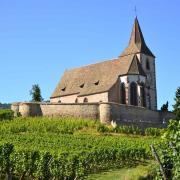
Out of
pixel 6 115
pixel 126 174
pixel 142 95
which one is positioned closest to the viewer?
pixel 126 174

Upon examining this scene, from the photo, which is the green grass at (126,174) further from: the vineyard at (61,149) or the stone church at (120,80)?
the stone church at (120,80)

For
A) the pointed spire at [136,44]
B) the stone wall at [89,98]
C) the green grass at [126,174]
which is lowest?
the green grass at [126,174]

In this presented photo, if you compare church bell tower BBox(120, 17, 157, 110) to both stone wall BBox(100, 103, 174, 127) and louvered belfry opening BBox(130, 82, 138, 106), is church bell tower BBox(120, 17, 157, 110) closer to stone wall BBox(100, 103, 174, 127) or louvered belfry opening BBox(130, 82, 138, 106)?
louvered belfry opening BBox(130, 82, 138, 106)

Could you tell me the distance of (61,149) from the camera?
35.6 metres

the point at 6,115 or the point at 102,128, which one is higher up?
the point at 6,115

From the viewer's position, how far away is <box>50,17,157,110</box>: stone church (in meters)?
60.5

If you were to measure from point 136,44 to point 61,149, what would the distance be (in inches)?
1324

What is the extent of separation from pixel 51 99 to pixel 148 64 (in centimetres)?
1464

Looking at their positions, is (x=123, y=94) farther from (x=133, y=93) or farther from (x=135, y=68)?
(x=135, y=68)

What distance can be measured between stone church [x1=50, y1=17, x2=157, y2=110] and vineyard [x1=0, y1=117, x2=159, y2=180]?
8.79m

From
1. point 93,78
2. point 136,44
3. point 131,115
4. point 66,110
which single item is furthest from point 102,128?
point 136,44

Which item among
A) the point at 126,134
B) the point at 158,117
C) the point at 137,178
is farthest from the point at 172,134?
the point at 158,117

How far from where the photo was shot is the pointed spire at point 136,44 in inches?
2569

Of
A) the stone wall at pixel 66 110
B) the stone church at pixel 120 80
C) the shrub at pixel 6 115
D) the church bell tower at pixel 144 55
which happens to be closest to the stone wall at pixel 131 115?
the stone wall at pixel 66 110
